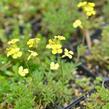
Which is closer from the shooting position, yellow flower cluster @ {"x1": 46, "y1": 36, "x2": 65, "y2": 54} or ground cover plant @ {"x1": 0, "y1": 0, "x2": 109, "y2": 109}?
yellow flower cluster @ {"x1": 46, "y1": 36, "x2": 65, "y2": 54}

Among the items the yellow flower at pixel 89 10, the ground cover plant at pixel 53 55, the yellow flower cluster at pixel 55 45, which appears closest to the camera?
the yellow flower cluster at pixel 55 45

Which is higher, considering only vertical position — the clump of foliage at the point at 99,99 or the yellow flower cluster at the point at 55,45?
the yellow flower cluster at the point at 55,45

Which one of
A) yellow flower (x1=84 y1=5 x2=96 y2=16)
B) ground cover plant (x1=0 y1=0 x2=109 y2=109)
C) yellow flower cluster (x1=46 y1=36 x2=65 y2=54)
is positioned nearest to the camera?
yellow flower cluster (x1=46 y1=36 x2=65 y2=54)

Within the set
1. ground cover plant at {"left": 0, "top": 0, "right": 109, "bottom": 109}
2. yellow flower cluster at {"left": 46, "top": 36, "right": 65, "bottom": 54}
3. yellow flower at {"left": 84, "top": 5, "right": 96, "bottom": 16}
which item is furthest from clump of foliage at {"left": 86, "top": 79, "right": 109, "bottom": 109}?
yellow flower at {"left": 84, "top": 5, "right": 96, "bottom": 16}

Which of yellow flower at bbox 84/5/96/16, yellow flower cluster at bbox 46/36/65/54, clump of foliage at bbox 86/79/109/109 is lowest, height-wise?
clump of foliage at bbox 86/79/109/109

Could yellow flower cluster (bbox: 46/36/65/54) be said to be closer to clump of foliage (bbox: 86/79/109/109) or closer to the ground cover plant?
the ground cover plant

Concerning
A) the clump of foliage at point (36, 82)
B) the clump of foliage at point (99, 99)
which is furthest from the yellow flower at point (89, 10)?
the clump of foliage at point (99, 99)

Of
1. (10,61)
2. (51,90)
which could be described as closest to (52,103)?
(51,90)

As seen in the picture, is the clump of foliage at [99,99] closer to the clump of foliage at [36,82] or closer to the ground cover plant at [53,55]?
the ground cover plant at [53,55]

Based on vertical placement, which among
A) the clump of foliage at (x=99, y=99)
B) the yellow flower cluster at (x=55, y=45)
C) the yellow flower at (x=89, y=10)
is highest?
the yellow flower at (x=89, y=10)
